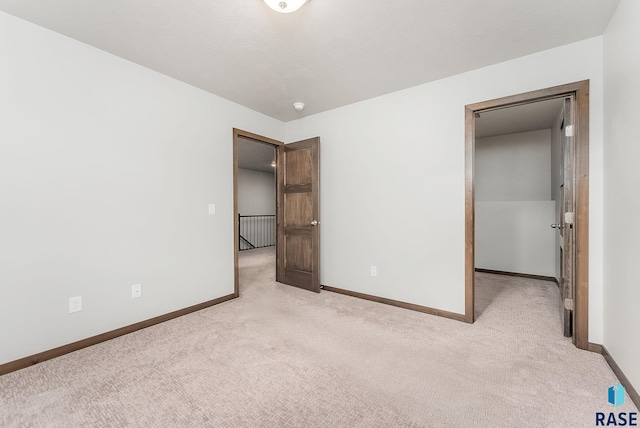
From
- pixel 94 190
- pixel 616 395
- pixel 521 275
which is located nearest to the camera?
pixel 616 395

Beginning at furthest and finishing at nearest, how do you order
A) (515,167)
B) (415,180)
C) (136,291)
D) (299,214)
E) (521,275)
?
(515,167) < (521,275) < (299,214) < (415,180) < (136,291)

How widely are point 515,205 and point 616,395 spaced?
12.1 ft

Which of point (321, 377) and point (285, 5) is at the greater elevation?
point (285, 5)

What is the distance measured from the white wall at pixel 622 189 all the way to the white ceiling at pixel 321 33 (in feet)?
0.95

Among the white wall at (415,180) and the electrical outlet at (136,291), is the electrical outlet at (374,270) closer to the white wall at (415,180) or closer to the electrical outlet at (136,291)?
the white wall at (415,180)

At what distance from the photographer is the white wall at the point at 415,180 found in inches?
84.4

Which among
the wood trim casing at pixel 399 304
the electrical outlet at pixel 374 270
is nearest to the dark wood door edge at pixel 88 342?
the wood trim casing at pixel 399 304

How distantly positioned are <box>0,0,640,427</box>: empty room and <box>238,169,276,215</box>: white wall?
5600mm

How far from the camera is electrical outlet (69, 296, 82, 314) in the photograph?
6.97 ft

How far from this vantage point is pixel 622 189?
1693mm

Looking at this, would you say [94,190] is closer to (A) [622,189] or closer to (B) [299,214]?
(B) [299,214]

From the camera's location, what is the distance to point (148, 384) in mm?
1699

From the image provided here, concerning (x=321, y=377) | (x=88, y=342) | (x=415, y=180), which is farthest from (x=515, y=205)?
(x=88, y=342)

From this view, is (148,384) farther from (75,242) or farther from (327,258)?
(327,258)
